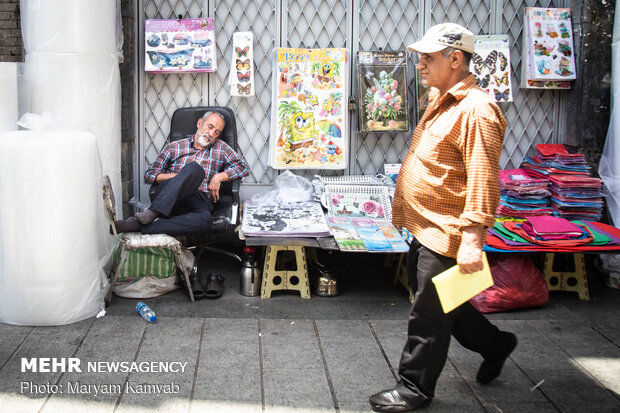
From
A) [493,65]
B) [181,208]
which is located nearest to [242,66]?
[181,208]

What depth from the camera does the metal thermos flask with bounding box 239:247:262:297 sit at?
16.6ft

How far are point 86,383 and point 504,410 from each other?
7.35 feet

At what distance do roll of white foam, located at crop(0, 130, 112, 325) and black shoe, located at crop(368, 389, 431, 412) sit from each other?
7.20ft

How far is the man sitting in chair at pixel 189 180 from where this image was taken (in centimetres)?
488

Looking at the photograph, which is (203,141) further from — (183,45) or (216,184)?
(183,45)

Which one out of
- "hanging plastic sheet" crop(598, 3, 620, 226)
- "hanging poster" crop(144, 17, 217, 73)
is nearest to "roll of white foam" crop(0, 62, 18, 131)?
"hanging poster" crop(144, 17, 217, 73)

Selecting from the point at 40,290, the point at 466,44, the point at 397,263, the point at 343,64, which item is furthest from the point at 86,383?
the point at 343,64

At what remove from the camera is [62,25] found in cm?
483

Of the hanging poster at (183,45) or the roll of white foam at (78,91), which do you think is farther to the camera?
the hanging poster at (183,45)

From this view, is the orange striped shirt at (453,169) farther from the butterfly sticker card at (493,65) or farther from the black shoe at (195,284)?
the butterfly sticker card at (493,65)

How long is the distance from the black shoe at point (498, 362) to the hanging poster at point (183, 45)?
347 centimetres

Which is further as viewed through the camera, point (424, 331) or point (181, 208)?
point (181, 208)

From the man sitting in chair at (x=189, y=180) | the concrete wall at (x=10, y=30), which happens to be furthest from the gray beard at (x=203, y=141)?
the concrete wall at (x=10, y=30)

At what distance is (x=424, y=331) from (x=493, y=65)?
11.3ft
